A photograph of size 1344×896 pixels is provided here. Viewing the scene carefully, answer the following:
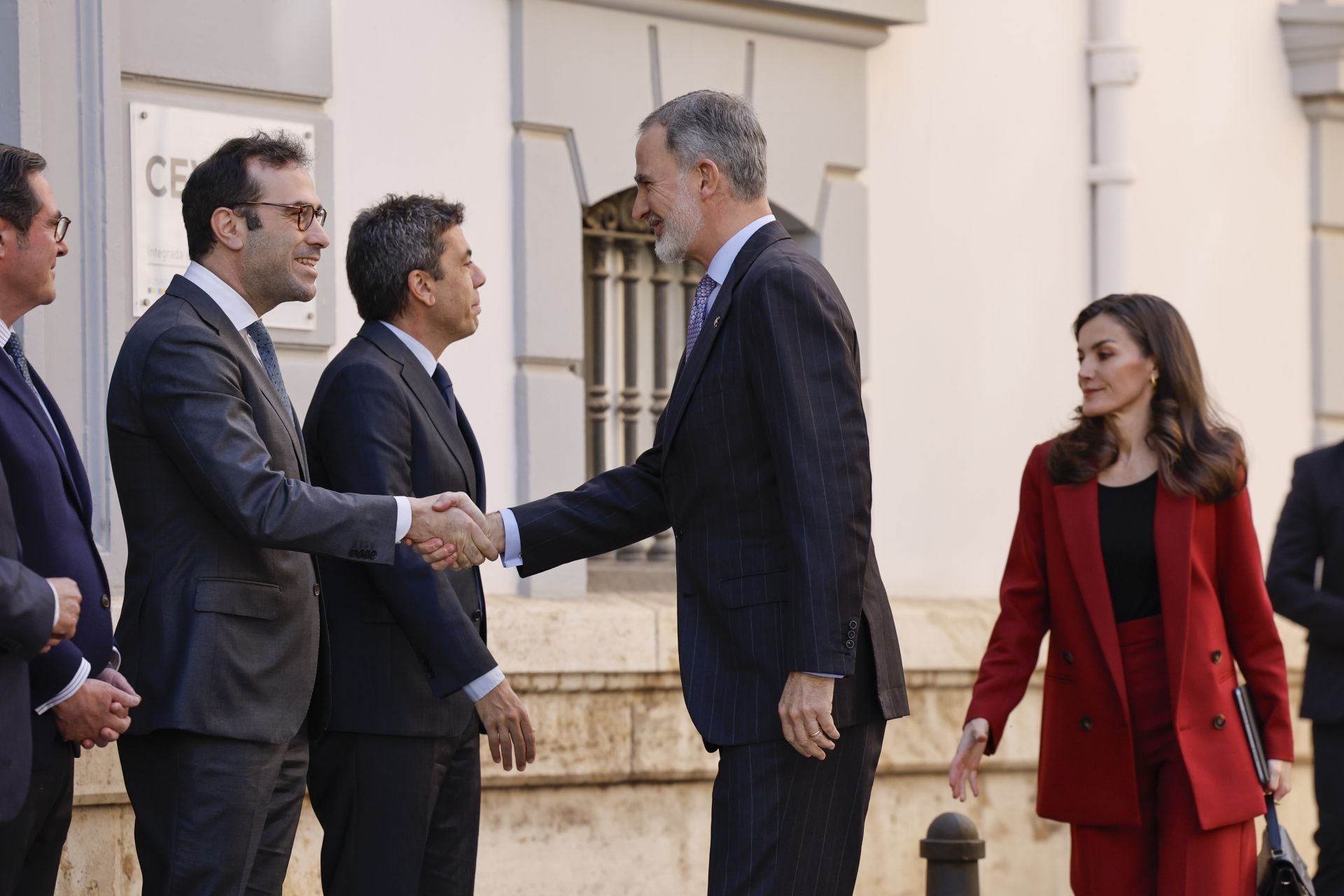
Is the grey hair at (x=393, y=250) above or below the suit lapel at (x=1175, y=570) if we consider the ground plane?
above

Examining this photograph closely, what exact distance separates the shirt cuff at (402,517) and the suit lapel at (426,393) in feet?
1.82

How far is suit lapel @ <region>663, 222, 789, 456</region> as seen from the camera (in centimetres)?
422

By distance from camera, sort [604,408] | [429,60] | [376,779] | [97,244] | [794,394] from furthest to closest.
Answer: [604,408] → [429,60] → [97,244] → [376,779] → [794,394]

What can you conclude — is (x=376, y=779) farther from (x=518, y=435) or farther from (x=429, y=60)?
(x=429, y=60)

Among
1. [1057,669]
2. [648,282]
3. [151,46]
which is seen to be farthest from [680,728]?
[151,46]

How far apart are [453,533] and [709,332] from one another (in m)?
0.81

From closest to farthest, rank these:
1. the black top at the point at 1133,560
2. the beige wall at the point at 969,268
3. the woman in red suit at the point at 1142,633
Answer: the woman in red suit at the point at 1142,633
the black top at the point at 1133,560
the beige wall at the point at 969,268

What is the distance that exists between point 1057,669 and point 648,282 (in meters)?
3.03

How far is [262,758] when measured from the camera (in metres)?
4.31

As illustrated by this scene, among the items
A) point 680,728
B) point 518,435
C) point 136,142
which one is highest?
point 136,142

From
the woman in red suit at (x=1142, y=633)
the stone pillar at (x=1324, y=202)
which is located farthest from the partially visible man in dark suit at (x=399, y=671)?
the stone pillar at (x=1324, y=202)

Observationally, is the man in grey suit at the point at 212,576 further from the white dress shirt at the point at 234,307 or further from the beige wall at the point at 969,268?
the beige wall at the point at 969,268

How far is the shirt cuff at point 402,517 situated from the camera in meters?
4.48

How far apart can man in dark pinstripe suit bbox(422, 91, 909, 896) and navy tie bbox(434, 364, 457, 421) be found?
40.6 inches
